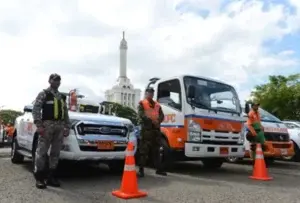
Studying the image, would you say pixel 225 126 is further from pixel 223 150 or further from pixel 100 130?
pixel 100 130

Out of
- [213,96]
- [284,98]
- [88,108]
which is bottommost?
[88,108]

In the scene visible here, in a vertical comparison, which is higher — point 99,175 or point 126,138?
point 126,138

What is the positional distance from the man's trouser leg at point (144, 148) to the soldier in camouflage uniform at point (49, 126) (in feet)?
5.82

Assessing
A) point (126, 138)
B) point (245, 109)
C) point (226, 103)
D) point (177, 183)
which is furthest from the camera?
point (245, 109)

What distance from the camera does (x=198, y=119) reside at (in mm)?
8852

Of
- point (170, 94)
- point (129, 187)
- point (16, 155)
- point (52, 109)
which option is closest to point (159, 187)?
point (129, 187)

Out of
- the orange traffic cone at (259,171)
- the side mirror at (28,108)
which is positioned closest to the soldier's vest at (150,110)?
the orange traffic cone at (259,171)

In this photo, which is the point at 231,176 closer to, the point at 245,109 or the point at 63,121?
the point at 245,109

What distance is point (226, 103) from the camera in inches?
377

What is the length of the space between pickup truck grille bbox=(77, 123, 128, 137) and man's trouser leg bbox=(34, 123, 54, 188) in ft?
2.39

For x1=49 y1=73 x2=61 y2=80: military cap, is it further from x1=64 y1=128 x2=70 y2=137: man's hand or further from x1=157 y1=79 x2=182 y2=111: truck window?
x1=157 y1=79 x2=182 y2=111: truck window

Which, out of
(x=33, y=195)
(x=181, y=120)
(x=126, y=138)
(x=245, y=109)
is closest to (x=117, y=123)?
(x=126, y=138)

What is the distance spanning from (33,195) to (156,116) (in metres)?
3.19

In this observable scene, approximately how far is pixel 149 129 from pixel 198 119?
114 cm
